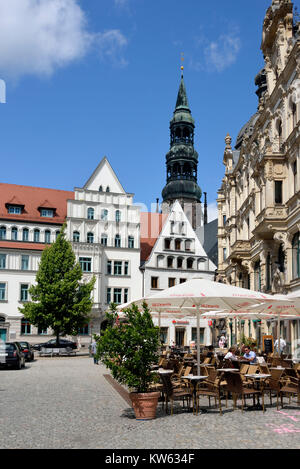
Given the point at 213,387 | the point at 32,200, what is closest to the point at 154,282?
the point at 32,200

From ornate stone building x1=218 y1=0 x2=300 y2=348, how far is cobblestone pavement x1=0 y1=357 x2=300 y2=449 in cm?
1725

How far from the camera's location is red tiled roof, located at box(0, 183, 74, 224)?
5303cm

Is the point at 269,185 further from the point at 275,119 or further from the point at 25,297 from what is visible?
the point at 25,297

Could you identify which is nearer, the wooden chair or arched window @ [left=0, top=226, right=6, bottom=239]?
the wooden chair

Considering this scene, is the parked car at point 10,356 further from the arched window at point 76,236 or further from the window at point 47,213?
the window at point 47,213

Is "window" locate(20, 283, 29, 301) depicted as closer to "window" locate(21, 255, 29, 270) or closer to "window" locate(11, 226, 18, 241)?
"window" locate(21, 255, 29, 270)

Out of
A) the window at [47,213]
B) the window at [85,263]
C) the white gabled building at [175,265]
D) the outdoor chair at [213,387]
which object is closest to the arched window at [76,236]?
the window at [85,263]

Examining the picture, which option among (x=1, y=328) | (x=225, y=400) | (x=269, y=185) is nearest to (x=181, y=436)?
(x=225, y=400)

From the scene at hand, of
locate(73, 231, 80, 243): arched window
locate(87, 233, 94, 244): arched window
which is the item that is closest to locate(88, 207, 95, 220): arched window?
locate(87, 233, 94, 244): arched window

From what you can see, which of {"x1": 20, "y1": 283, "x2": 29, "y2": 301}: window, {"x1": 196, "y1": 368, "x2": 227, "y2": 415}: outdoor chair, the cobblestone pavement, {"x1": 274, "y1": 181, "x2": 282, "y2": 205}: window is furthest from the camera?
{"x1": 20, "y1": 283, "x2": 29, "y2": 301}: window

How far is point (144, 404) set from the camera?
1120 cm

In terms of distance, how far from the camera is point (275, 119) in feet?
110

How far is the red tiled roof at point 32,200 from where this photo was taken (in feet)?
174

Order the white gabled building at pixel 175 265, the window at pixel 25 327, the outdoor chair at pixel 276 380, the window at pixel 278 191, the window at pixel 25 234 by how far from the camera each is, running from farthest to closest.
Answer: the white gabled building at pixel 175 265, the window at pixel 25 234, the window at pixel 25 327, the window at pixel 278 191, the outdoor chair at pixel 276 380
